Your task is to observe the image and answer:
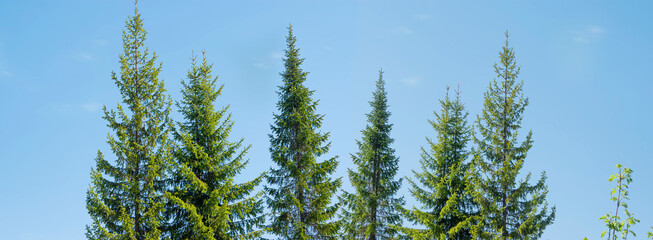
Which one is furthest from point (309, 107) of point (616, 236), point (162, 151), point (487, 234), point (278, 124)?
point (616, 236)

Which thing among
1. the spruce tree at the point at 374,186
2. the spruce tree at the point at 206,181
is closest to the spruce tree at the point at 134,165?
the spruce tree at the point at 206,181

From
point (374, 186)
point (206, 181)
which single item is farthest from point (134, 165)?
point (374, 186)

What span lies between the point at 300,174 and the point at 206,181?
416cm

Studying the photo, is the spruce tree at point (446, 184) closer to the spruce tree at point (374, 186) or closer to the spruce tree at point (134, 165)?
the spruce tree at point (374, 186)

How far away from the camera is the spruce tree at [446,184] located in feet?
100

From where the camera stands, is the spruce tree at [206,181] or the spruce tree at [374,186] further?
the spruce tree at [374,186]

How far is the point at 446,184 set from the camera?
31422 mm

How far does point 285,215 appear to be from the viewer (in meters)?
26.7

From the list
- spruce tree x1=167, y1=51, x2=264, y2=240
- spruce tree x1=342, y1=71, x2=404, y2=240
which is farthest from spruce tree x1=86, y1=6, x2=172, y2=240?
spruce tree x1=342, y1=71, x2=404, y2=240

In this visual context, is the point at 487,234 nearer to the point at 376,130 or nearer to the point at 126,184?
the point at 376,130

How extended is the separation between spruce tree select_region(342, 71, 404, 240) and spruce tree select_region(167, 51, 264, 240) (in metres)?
8.11

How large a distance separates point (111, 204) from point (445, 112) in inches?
713

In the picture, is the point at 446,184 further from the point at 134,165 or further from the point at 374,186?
the point at 134,165

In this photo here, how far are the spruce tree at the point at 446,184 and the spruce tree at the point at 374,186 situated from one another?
1236mm
